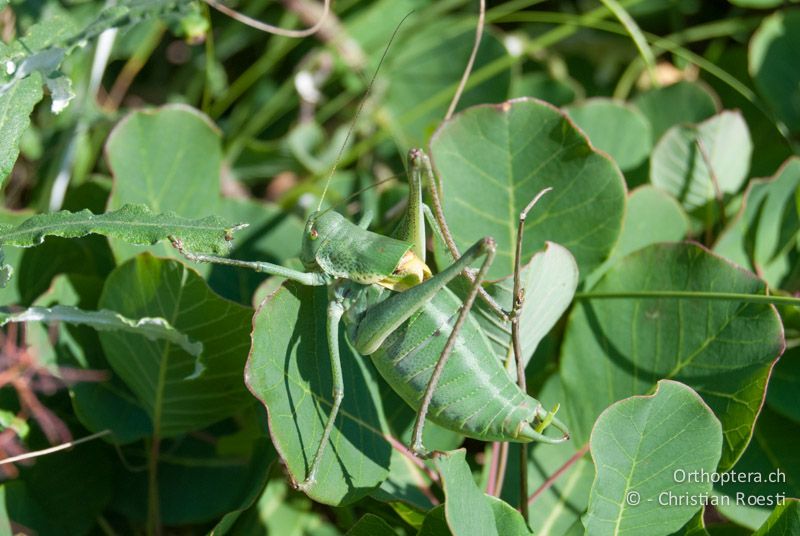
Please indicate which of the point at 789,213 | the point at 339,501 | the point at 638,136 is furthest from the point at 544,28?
the point at 339,501

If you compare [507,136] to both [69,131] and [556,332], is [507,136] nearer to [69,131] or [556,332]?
[556,332]

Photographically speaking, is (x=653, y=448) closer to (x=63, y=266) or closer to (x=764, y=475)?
(x=764, y=475)

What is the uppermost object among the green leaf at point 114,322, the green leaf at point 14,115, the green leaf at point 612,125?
the green leaf at point 14,115

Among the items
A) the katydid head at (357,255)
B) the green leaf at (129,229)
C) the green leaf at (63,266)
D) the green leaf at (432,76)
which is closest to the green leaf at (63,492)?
the green leaf at (63,266)

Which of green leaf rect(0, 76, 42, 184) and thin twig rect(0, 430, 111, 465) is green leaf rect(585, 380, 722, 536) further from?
green leaf rect(0, 76, 42, 184)

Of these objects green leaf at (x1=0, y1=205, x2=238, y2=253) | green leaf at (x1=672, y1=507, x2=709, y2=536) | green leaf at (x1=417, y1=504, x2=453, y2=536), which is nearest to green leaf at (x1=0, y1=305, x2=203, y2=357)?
green leaf at (x1=0, y1=205, x2=238, y2=253)

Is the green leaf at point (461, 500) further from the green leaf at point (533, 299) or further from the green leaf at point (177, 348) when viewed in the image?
the green leaf at point (177, 348)
